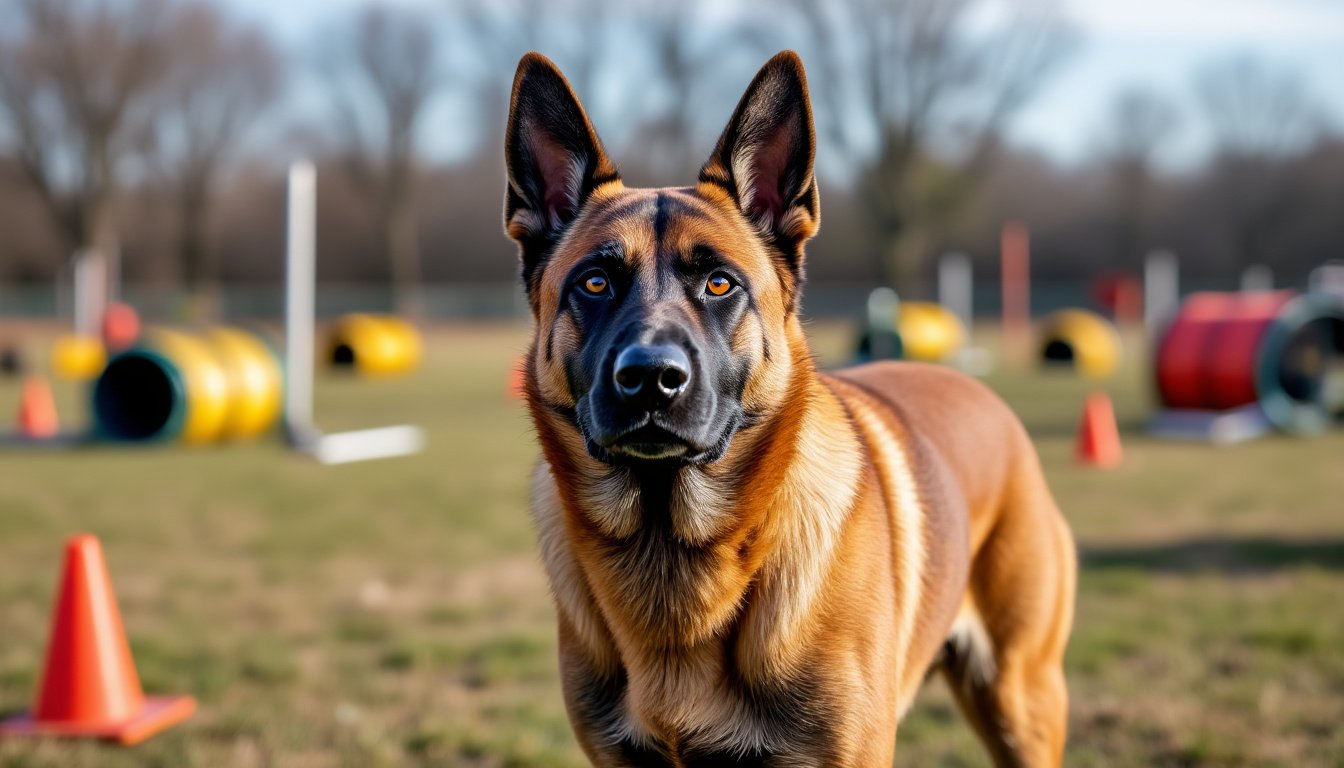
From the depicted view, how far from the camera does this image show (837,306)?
42.2m

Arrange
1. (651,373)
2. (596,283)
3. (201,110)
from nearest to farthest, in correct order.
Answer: (651,373), (596,283), (201,110)

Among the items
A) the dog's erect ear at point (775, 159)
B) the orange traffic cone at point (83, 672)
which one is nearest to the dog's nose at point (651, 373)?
the dog's erect ear at point (775, 159)

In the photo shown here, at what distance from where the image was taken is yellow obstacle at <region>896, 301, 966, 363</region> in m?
19.8

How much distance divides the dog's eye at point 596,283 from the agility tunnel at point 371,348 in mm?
20492

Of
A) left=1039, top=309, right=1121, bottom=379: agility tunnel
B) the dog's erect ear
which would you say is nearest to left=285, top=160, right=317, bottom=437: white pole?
the dog's erect ear

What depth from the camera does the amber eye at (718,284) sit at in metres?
2.78

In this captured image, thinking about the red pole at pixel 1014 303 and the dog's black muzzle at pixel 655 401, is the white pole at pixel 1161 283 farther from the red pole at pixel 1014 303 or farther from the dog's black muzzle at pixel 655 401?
the dog's black muzzle at pixel 655 401

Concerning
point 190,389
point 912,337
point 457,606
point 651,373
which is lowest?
point 457,606

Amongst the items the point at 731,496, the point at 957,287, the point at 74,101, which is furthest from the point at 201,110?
the point at 731,496

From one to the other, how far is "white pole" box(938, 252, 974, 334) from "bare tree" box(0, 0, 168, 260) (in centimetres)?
3054

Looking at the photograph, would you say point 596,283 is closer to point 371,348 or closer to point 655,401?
point 655,401

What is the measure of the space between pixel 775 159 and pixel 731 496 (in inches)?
38.3

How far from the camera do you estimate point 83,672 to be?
13.5 ft

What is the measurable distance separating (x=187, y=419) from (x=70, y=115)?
36.3 metres
